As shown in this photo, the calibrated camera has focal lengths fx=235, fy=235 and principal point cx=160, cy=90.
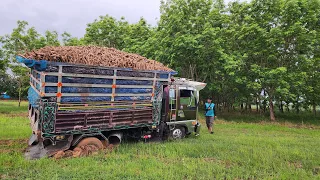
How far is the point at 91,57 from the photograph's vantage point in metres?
6.63

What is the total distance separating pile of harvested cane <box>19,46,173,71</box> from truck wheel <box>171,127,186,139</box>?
2.45 meters

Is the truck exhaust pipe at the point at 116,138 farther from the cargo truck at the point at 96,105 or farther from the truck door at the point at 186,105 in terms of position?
the truck door at the point at 186,105

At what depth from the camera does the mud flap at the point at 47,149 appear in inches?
247

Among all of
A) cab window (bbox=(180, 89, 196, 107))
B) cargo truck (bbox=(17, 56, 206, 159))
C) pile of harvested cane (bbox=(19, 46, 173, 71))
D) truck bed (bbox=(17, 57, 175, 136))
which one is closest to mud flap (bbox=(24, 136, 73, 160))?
cargo truck (bbox=(17, 56, 206, 159))

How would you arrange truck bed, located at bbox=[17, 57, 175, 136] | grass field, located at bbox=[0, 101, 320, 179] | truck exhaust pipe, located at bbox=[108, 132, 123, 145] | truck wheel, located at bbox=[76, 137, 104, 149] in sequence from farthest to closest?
1. truck exhaust pipe, located at bbox=[108, 132, 123, 145]
2. truck wheel, located at bbox=[76, 137, 104, 149]
3. truck bed, located at bbox=[17, 57, 175, 136]
4. grass field, located at bbox=[0, 101, 320, 179]

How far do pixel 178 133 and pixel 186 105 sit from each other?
1.13 m

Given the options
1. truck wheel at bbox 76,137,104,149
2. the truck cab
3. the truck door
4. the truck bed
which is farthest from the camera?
the truck door

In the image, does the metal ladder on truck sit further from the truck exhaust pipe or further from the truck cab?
the truck exhaust pipe

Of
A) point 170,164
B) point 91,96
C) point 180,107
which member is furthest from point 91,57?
point 180,107

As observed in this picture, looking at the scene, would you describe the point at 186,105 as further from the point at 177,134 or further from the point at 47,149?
the point at 47,149

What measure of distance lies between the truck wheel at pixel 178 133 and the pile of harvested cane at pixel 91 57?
2.45 meters

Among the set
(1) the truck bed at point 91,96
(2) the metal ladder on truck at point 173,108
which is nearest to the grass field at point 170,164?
(1) the truck bed at point 91,96

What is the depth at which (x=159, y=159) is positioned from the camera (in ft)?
20.4

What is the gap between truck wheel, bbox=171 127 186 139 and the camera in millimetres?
8914
